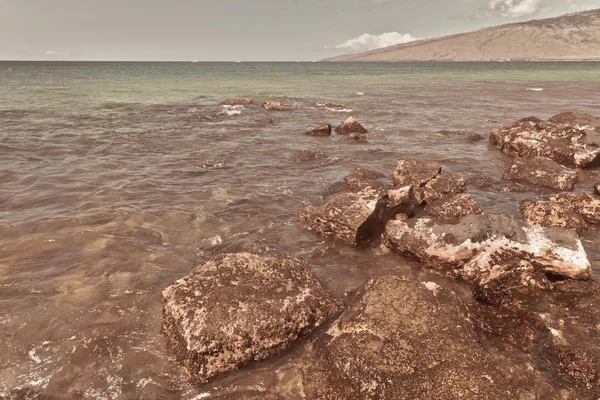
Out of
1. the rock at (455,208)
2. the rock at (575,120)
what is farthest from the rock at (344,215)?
the rock at (575,120)

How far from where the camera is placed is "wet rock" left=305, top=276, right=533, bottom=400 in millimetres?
4336

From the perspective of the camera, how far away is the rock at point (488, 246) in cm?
637

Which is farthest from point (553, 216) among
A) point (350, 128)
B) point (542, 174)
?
point (350, 128)

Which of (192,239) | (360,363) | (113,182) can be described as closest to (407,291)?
(360,363)

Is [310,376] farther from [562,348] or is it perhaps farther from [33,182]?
[33,182]

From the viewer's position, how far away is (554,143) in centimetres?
1412

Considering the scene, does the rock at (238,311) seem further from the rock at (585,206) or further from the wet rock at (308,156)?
the wet rock at (308,156)

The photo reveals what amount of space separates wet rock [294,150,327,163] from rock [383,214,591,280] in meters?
7.86

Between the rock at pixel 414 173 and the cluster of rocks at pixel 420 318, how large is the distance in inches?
137

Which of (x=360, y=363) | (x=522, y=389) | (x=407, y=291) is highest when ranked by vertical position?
(x=407, y=291)

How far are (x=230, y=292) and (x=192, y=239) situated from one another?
138 inches

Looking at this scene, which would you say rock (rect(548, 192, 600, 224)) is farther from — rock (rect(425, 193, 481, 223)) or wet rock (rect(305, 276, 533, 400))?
wet rock (rect(305, 276, 533, 400))

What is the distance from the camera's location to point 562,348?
5.11 meters

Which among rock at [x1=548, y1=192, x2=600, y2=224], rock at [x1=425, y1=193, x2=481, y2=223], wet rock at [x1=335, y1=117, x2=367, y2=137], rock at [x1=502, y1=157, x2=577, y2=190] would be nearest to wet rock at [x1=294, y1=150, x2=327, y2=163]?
wet rock at [x1=335, y1=117, x2=367, y2=137]
